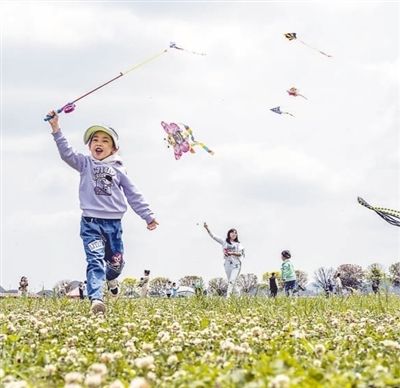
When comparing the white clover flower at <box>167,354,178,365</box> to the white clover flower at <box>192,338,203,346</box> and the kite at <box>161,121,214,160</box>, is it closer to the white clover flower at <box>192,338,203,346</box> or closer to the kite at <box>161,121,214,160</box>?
the white clover flower at <box>192,338,203,346</box>

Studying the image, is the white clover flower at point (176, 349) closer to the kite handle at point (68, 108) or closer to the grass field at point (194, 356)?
the grass field at point (194, 356)

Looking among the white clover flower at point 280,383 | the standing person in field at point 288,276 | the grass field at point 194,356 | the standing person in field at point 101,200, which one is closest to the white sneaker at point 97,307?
the standing person in field at point 101,200

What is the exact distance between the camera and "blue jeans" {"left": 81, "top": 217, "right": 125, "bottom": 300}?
9688 millimetres

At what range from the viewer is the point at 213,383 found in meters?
3.43

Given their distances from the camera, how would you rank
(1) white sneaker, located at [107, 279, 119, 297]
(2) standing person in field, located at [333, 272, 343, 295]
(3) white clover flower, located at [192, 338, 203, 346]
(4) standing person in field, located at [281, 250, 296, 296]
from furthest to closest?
1. (4) standing person in field, located at [281, 250, 296, 296]
2. (2) standing person in field, located at [333, 272, 343, 295]
3. (1) white sneaker, located at [107, 279, 119, 297]
4. (3) white clover flower, located at [192, 338, 203, 346]

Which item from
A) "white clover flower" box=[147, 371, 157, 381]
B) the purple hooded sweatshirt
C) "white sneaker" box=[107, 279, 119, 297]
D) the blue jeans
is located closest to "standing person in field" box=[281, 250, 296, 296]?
"white sneaker" box=[107, 279, 119, 297]

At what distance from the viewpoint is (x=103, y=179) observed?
10195 mm

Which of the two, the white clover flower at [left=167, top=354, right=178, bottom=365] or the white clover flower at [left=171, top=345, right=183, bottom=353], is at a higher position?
the white clover flower at [left=171, top=345, right=183, bottom=353]

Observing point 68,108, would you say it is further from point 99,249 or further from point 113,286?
point 113,286

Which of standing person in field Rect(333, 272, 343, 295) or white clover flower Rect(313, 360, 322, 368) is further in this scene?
standing person in field Rect(333, 272, 343, 295)

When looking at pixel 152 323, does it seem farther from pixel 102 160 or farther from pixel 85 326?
pixel 102 160

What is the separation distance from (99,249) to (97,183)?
0.98 metres

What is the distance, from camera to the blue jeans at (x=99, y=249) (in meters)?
9.69

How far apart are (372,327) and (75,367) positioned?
3.78 metres
